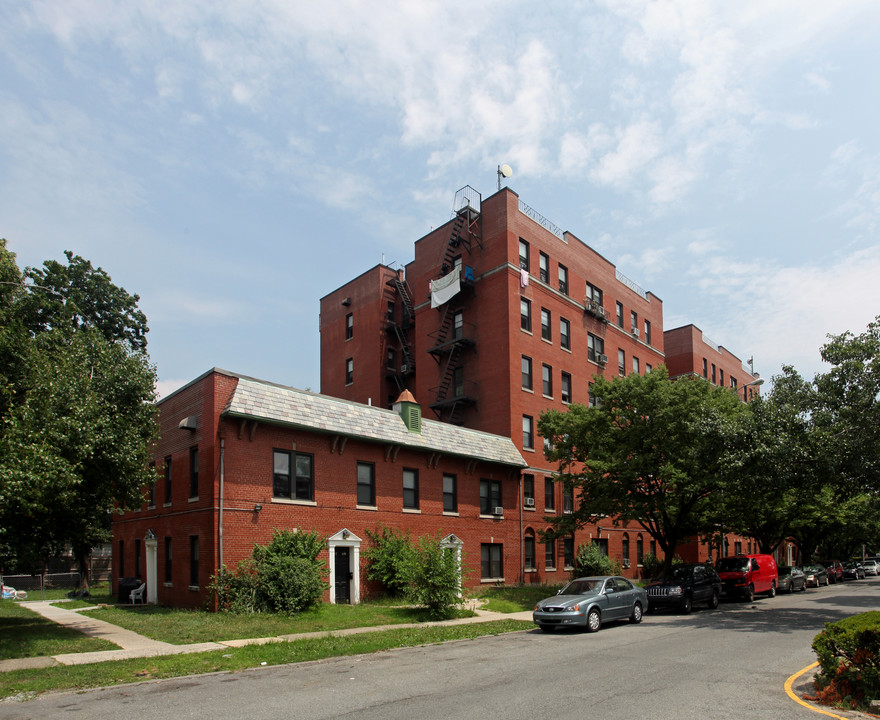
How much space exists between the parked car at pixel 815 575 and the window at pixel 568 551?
1528 cm

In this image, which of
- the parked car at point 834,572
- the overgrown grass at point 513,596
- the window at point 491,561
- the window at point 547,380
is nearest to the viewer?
the overgrown grass at point 513,596

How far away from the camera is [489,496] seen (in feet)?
108

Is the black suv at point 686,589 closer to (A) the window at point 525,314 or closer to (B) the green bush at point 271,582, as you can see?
(B) the green bush at point 271,582

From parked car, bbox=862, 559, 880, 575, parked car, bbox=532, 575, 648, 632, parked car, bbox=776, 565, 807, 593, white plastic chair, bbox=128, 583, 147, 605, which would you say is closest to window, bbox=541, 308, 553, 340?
parked car, bbox=776, 565, 807, 593

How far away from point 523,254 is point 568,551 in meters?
17.1

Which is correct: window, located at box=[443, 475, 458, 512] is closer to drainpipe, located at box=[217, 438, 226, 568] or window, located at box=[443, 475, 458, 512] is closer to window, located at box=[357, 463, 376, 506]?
window, located at box=[357, 463, 376, 506]

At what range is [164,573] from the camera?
85.5 feet

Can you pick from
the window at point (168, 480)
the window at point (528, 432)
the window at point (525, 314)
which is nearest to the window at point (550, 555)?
the window at point (528, 432)

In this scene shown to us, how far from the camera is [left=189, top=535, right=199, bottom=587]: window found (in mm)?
23344

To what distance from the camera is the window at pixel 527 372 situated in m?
37.9

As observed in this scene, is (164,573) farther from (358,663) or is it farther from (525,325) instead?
(525,325)

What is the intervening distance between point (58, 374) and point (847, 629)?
56.2ft

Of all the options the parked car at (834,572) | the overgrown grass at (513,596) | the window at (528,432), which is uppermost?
the window at (528,432)

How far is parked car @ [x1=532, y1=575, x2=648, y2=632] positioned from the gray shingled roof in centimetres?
998
